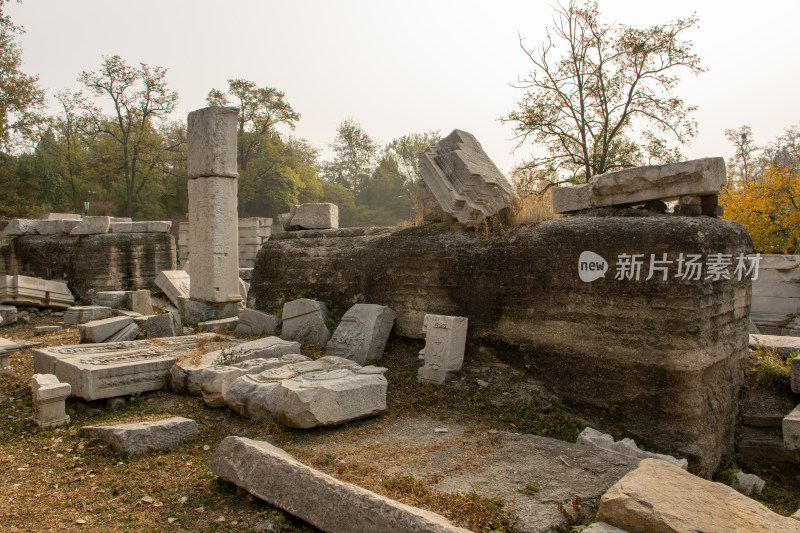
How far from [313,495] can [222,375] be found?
2.55 metres

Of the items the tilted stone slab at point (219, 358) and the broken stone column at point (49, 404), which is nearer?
the broken stone column at point (49, 404)

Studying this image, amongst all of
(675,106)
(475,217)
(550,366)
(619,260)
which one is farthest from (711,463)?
(675,106)

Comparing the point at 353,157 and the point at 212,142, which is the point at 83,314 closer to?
the point at 212,142

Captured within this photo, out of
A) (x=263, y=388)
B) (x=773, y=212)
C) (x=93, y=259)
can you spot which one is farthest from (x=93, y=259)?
(x=773, y=212)

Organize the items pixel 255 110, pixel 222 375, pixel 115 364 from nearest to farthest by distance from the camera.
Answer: pixel 222 375, pixel 115 364, pixel 255 110

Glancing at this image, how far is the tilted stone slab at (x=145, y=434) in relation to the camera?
4359 millimetres

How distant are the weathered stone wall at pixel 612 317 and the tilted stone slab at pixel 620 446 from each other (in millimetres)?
368

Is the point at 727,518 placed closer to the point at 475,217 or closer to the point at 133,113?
the point at 475,217

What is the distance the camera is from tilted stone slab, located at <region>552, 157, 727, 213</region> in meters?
5.22

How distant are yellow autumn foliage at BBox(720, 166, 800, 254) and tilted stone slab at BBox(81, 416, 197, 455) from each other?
13.5m

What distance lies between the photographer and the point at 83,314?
10.1 m

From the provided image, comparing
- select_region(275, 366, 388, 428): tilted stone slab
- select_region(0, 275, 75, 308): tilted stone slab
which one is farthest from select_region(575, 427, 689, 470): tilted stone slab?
select_region(0, 275, 75, 308): tilted stone slab

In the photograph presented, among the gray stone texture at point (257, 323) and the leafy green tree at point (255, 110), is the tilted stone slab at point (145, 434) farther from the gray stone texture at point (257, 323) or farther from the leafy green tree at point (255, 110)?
the leafy green tree at point (255, 110)

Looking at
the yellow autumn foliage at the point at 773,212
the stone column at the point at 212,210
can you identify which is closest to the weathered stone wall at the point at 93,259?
the stone column at the point at 212,210
